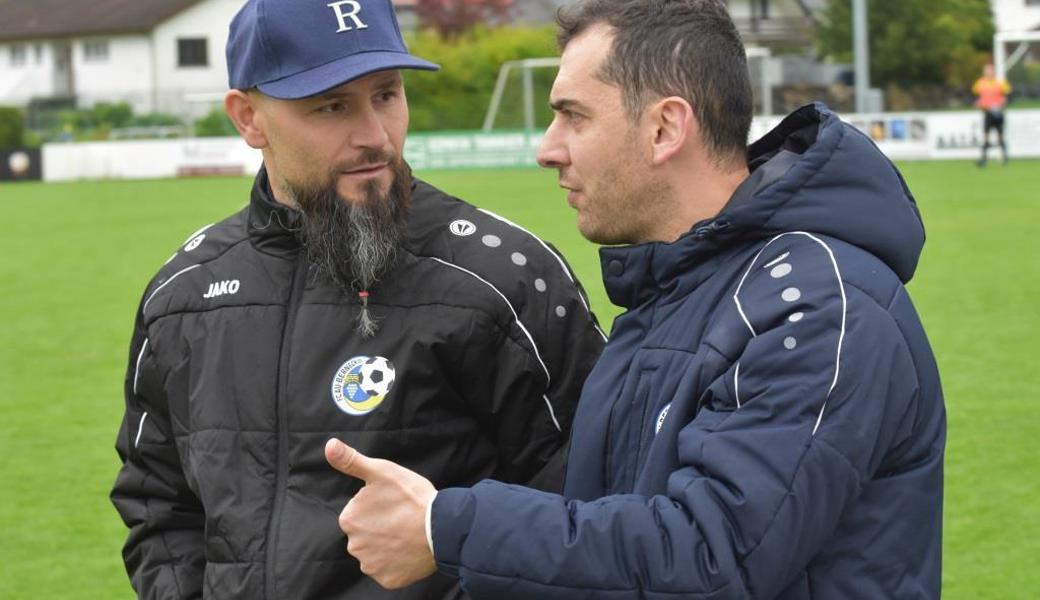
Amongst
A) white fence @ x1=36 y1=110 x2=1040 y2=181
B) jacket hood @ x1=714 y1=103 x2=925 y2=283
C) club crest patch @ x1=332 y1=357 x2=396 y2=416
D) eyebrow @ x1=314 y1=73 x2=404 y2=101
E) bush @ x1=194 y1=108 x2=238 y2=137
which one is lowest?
white fence @ x1=36 y1=110 x2=1040 y2=181

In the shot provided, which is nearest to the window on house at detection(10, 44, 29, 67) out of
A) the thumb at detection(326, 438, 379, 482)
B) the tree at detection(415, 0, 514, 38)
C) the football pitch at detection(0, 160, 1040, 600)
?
→ the tree at detection(415, 0, 514, 38)

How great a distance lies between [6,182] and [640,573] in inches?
1511

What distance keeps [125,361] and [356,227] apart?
8.75m

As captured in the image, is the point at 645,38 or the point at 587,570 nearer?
the point at 587,570

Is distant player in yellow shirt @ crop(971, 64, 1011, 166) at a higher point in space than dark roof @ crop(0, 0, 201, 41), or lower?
lower

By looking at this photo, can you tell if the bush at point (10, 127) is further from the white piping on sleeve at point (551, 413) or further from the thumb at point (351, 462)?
the thumb at point (351, 462)

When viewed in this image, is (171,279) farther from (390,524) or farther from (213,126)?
(213,126)

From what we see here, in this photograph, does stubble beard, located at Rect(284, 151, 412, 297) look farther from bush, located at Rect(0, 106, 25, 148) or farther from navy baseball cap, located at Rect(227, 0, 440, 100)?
bush, located at Rect(0, 106, 25, 148)

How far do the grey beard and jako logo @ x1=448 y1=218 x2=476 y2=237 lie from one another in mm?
96

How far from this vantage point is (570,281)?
3039 millimetres

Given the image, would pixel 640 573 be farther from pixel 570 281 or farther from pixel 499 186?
pixel 499 186

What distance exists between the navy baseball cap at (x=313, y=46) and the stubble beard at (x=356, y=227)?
0.57 ft

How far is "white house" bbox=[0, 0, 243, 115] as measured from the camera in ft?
230

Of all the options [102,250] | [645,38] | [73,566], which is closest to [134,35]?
[102,250]
